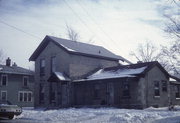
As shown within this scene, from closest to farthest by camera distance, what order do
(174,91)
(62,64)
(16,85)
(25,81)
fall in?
(62,64) → (174,91) → (16,85) → (25,81)

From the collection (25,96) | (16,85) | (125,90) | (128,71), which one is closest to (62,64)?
(128,71)

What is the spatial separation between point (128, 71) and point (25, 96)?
78.2 ft

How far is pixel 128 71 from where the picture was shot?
29.0 metres

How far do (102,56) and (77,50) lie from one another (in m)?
3.98

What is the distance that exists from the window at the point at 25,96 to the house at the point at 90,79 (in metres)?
11.3

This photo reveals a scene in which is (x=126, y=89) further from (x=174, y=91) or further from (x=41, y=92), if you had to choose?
(x=41, y=92)

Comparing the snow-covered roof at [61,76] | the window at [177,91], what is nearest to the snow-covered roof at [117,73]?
the snow-covered roof at [61,76]

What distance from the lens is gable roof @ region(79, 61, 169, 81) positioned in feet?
89.5

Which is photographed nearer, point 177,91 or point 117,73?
point 117,73

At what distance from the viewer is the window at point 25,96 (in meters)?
46.2

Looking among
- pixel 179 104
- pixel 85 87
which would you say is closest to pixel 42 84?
pixel 85 87

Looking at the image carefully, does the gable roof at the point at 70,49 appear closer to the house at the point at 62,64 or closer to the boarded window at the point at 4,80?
the house at the point at 62,64

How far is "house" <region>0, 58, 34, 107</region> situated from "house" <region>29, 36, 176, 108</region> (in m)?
10.3

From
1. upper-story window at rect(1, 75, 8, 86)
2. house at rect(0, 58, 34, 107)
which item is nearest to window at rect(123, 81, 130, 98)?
house at rect(0, 58, 34, 107)
